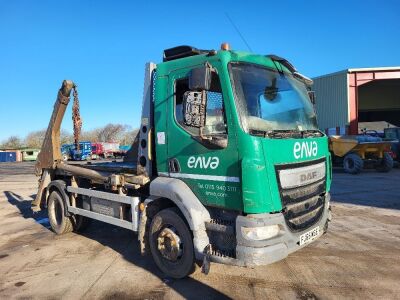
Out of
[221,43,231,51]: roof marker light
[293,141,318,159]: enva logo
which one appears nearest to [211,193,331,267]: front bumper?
[293,141,318,159]: enva logo

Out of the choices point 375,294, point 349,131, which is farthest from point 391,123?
point 375,294

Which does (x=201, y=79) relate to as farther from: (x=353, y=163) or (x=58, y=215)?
(x=353, y=163)

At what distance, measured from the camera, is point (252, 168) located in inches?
160

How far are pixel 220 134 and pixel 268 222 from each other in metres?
1.11

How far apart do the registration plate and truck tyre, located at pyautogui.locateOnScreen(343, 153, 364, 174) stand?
14007mm

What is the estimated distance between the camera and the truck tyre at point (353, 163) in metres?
17.7

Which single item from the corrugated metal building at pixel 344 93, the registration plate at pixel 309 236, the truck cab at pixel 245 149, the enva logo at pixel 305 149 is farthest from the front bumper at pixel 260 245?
the corrugated metal building at pixel 344 93

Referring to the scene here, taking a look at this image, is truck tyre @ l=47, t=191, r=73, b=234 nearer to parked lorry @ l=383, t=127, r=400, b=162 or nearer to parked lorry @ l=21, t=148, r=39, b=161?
parked lorry @ l=383, t=127, r=400, b=162

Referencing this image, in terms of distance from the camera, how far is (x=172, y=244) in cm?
481

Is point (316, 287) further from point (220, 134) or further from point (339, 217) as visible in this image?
point (339, 217)

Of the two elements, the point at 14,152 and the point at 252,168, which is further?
the point at 14,152

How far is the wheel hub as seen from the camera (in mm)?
4793

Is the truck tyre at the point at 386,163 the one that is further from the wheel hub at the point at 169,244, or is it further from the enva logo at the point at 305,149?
the wheel hub at the point at 169,244

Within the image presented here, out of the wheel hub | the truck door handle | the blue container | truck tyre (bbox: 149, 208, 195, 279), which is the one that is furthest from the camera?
the blue container
